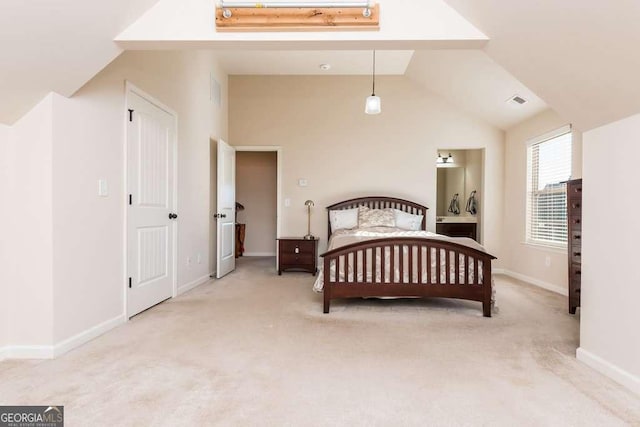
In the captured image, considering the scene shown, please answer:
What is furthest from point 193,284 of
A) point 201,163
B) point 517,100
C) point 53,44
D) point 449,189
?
point 449,189

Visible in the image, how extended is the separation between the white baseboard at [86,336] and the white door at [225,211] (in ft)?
6.49

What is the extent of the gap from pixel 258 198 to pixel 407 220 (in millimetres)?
3387

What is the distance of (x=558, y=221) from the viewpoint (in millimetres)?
4211

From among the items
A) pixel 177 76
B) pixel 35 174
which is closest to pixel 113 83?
pixel 35 174

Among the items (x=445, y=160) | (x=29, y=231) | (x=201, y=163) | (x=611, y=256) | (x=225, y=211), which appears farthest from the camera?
(x=445, y=160)

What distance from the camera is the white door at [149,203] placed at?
2951 millimetres

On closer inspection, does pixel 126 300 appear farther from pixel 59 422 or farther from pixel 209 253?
pixel 209 253

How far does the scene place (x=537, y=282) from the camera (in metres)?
4.51

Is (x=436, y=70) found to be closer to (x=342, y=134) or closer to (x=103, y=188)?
(x=342, y=134)

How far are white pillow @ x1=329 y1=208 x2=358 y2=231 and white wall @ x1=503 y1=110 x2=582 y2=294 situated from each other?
88.1 inches

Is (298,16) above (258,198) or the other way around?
above

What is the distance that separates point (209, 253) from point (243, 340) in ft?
8.27

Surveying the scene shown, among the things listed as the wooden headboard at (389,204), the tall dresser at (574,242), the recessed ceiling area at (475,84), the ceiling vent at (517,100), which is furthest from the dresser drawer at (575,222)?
the wooden headboard at (389,204)

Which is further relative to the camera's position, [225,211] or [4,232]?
[225,211]
